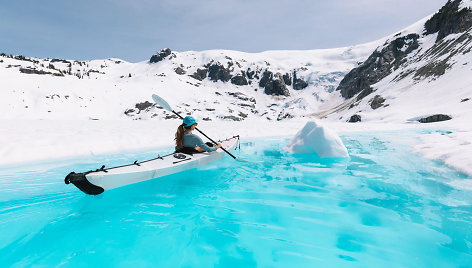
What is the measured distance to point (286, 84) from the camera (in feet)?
542

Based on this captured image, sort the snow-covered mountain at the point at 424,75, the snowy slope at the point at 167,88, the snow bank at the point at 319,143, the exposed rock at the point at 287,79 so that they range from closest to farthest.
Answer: the snow bank at the point at 319,143
the snow-covered mountain at the point at 424,75
the snowy slope at the point at 167,88
the exposed rock at the point at 287,79

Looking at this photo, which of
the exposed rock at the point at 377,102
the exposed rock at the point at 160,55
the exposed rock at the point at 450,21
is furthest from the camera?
the exposed rock at the point at 160,55

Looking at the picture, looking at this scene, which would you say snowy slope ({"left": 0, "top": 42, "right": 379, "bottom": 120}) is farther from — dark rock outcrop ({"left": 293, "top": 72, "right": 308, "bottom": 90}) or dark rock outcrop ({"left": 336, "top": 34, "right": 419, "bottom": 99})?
dark rock outcrop ({"left": 336, "top": 34, "right": 419, "bottom": 99})

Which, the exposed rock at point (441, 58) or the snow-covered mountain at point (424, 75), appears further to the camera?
the exposed rock at point (441, 58)

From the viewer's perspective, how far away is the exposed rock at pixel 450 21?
243ft

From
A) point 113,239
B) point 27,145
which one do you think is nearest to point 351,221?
point 113,239

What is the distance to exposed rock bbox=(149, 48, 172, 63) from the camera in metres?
174

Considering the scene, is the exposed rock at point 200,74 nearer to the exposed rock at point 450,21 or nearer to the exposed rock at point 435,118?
the exposed rock at point 450,21

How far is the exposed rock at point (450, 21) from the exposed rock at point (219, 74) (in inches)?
4267

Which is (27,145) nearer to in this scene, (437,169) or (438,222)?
(438,222)

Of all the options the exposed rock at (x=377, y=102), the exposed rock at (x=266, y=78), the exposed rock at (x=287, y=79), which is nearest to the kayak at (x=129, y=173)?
the exposed rock at (x=377, y=102)

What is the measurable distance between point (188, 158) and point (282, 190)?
3.18m

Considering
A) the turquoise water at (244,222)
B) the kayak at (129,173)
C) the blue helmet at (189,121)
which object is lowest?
the turquoise water at (244,222)

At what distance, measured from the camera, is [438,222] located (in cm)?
422
